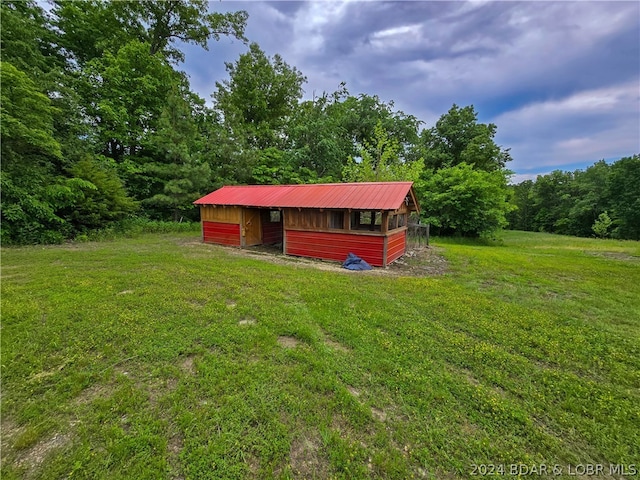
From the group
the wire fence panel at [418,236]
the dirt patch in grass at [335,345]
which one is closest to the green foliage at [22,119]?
the dirt patch in grass at [335,345]

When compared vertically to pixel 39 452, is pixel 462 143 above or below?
above

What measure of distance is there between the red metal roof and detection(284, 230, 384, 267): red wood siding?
1070 mm

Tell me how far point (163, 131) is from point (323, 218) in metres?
12.4

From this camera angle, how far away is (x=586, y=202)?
3338 cm

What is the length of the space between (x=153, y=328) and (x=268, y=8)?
45.9ft

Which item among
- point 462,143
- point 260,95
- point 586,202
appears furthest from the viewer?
point 586,202

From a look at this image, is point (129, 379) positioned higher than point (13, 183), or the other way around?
point (13, 183)

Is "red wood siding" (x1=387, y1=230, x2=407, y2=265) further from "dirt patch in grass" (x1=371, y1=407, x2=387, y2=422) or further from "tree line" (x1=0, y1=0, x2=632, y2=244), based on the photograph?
"tree line" (x1=0, y1=0, x2=632, y2=244)

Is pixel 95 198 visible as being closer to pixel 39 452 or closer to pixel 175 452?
pixel 39 452

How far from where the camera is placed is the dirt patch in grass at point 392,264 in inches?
307

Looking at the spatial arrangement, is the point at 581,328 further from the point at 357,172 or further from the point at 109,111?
the point at 109,111

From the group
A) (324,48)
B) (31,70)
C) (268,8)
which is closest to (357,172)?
(324,48)

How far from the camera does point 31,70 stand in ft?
34.0

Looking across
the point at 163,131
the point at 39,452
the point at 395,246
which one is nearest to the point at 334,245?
the point at 395,246
